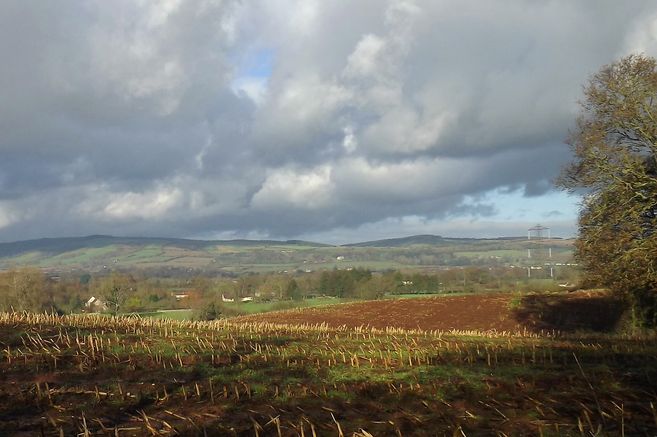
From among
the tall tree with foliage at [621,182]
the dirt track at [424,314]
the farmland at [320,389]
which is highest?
the tall tree with foliage at [621,182]

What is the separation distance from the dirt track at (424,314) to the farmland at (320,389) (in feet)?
77.2

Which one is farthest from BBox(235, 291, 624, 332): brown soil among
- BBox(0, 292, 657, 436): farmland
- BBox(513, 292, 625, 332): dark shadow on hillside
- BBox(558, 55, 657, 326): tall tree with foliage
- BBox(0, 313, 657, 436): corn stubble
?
BBox(0, 313, 657, 436): corn stubble

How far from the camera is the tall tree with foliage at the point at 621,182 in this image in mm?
25234

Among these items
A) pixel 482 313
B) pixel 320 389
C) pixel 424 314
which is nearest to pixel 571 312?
pixel 482 313

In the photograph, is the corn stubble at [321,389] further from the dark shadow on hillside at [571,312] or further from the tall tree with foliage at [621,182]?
the dark shadow on hillside at [571,312]

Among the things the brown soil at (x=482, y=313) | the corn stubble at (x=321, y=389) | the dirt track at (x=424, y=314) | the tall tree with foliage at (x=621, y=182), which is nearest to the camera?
the corn stubble at (x=321, y=389)

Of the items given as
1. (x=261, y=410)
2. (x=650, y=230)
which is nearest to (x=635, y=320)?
(x=650, y=230)

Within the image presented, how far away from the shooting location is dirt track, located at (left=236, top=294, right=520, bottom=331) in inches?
1748

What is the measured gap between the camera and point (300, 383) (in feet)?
46.7

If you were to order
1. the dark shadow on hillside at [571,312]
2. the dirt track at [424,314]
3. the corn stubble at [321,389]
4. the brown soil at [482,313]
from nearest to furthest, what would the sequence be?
1. the corn stubble at [321,389]
2. the dark shadow on hillside at [571,312]
3. the brown soil at [482,313]
4. the dirt track at [424,314]

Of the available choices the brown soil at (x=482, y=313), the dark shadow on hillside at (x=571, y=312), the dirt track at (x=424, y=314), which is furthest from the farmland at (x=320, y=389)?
the dirt track at (x=424, y=314)

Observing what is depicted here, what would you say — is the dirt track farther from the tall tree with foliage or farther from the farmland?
the farmland

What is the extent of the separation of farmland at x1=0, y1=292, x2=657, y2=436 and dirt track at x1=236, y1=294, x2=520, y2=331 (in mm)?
23519

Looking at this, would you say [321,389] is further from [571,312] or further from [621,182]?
[571,312]
